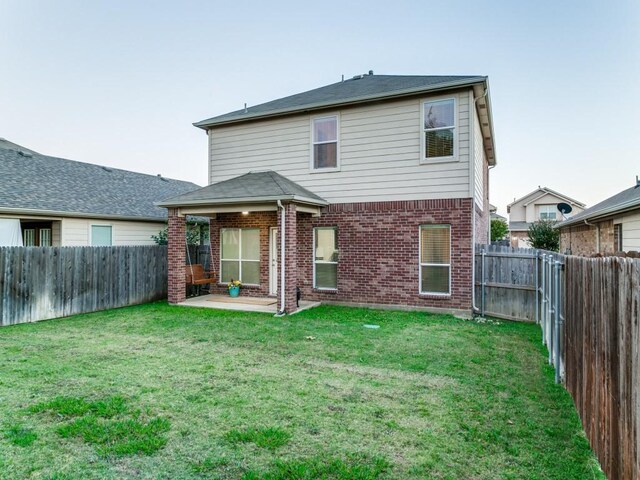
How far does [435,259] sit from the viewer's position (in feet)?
33.8

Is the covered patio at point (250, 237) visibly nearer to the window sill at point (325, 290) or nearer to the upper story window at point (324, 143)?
the window sill at point (325, 290)

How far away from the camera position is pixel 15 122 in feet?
66.3

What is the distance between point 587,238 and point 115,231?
19864 mm

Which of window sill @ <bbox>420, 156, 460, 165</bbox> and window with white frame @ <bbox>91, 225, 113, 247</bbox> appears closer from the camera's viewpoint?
window sill @ <bbox>420, 156, 460, 165</bbox>

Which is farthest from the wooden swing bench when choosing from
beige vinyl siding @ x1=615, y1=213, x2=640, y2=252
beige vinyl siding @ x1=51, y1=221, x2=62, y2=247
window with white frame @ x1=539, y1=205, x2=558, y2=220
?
window with white frame @ x1=539, y1=205, x2=558, y2=220

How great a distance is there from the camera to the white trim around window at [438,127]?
999 cm

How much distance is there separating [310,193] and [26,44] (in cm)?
1192

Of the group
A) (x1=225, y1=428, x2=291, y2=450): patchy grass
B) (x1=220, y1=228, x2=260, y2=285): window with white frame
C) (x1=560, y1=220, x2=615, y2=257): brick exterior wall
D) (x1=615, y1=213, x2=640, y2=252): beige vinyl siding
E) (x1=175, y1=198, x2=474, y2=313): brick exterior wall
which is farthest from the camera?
(x1=560, y1=220, x2=615, y2=257): brick exterior wall

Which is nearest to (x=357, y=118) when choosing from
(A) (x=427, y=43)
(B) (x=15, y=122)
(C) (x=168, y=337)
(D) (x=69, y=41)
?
(A) (x=427, y=43)

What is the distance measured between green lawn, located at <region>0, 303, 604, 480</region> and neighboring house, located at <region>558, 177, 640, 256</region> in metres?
6.16

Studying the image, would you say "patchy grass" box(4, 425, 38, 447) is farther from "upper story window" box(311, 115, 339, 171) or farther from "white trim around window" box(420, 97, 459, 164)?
"white trim around window" box(420, 97, 459, 164)

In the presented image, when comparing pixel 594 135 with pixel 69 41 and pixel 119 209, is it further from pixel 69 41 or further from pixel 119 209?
pixel 69 41

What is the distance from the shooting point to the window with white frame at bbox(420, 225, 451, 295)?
1018 centimetres

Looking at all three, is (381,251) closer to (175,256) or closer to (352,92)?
(352,92)
